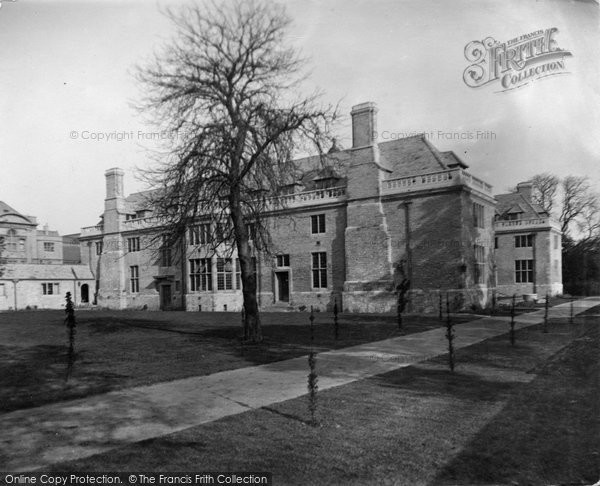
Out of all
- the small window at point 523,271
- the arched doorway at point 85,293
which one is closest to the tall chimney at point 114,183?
the arched doorway at point 85,293

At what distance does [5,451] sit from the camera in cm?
523

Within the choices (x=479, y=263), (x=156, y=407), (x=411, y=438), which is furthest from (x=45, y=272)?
(x=411, y=438)

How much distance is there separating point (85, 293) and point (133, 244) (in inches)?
423

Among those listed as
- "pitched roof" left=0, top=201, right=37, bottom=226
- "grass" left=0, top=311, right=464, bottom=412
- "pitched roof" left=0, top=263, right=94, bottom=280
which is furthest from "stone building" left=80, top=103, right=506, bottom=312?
"pitched roof" left=0, top=201, right=37, bottom=226

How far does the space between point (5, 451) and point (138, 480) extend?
2008mm

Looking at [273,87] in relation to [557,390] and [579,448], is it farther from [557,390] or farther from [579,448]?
[579,448]

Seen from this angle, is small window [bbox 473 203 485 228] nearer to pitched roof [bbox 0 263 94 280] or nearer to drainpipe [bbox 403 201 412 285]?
drainpipe [bbox 403 201 412 285]

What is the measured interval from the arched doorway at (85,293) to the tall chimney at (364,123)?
33649 mm

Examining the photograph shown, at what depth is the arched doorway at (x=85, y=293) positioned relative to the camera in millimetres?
45500

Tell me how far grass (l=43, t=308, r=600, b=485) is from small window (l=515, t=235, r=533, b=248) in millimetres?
34164

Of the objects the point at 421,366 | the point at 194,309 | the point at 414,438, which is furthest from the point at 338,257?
the point at 414,438

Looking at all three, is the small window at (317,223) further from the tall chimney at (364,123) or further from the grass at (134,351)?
the grass at (134,351)

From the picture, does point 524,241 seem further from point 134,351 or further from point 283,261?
point 134,351

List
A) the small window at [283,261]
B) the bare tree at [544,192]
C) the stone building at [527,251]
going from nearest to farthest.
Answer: the small window at [283,261], the stone building at [527,251], the bare tree at [544,192]
